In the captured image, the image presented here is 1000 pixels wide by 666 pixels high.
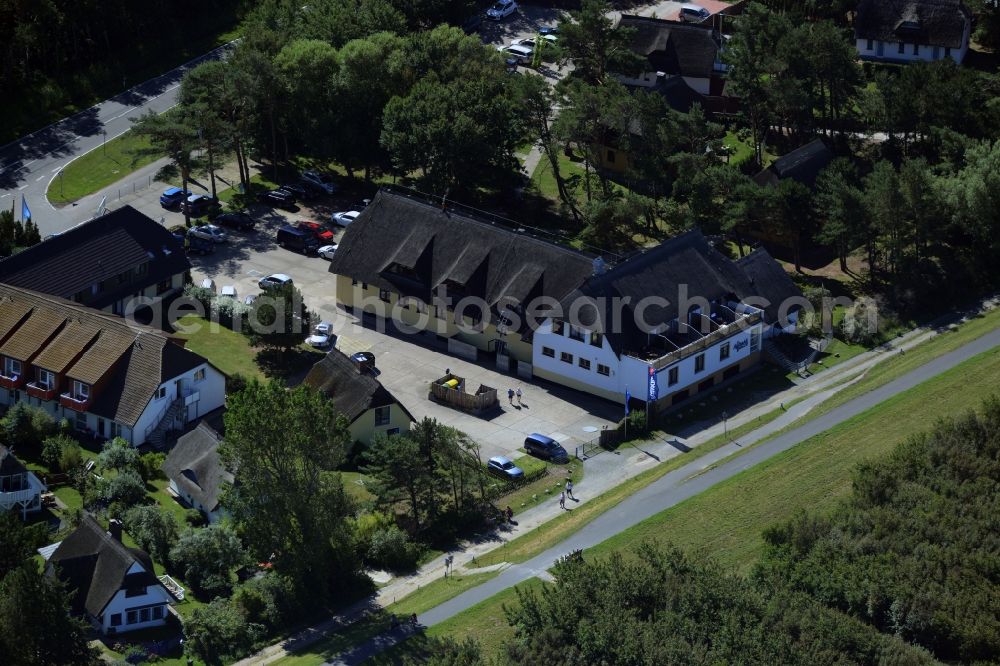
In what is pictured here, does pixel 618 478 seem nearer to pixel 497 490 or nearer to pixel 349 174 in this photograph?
pixel 497 490

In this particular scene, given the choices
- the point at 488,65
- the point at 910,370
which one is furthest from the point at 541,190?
the point at 910,370

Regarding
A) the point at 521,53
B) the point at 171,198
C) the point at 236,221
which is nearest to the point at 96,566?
the point at 236,221

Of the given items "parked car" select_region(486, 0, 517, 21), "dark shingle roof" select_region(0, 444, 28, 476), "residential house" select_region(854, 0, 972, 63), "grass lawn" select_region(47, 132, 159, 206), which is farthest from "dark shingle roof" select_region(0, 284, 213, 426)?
"residential house" select_region(854, 0, 972, 63)

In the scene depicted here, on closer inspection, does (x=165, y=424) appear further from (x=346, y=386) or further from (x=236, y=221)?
(x=236, y=221)

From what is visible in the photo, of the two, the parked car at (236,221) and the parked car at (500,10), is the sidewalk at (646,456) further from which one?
the parked car at (500,10)

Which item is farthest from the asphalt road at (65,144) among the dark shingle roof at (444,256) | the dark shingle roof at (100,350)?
the dark shingle roof at (444,256)
